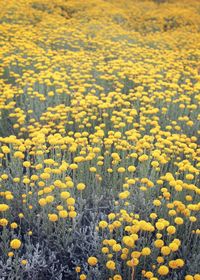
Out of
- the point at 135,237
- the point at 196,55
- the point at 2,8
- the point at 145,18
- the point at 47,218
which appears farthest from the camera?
the point at 145,18

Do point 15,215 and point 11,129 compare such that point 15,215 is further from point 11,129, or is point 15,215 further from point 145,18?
point 145,18

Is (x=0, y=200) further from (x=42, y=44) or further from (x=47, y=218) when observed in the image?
(x=42, y=44)

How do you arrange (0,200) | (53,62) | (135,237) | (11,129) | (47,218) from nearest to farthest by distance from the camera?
(135,237) → (47,218) → (0,200) → (11,129) → (53,62)

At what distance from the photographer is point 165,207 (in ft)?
11.4

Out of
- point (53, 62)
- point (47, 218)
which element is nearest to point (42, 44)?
point (53, 62)

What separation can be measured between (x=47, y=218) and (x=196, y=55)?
6.76 metres

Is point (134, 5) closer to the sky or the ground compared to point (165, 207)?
closer to the sky

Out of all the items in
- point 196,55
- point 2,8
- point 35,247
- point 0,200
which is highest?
point 2,8

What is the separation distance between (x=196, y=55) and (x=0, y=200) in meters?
6.70

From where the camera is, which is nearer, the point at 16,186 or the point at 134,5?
the point at 16,186

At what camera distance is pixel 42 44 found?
8344 millimetres

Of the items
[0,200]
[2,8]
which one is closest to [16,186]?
[0,200]

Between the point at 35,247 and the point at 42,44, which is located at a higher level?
the point at 42,44

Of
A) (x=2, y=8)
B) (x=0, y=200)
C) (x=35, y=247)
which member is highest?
(x=2, y=8)
